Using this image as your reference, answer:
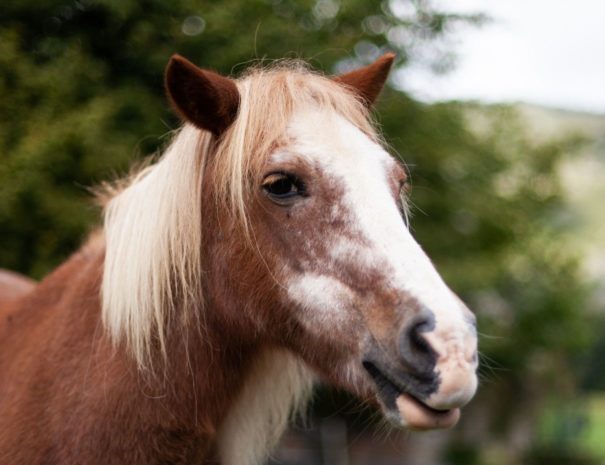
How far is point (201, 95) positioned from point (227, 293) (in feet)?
2.58

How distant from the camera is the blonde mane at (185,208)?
2988mm

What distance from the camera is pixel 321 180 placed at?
278 centimetres

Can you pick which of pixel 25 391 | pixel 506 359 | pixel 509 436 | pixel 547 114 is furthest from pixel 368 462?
pixel 547 114

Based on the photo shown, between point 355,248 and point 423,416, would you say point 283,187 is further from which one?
point 423,416

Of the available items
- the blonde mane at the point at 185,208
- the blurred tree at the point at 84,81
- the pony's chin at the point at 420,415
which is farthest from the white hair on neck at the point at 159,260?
the blurred tree at the point at 84,81

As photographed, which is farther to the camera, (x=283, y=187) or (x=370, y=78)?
(x=370, y=78)

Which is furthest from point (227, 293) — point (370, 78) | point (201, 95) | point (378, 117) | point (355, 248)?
point (378, 117)

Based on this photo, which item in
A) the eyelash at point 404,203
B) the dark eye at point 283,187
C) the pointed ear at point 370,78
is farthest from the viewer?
the pointed ear at point 370,78

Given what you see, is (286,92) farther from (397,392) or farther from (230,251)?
(397,392)

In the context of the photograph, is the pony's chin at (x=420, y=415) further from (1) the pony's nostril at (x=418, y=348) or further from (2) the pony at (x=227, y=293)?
(1) the pony's nostril at (x=418, y=348)

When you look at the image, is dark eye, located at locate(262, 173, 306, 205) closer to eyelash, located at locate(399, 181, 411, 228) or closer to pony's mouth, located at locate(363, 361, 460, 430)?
eyelash, located at locate(399, 181, 411, 228)

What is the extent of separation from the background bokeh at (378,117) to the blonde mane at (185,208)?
2.97 ft

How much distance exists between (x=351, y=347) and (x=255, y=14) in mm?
4982

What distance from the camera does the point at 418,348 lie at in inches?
95.2
